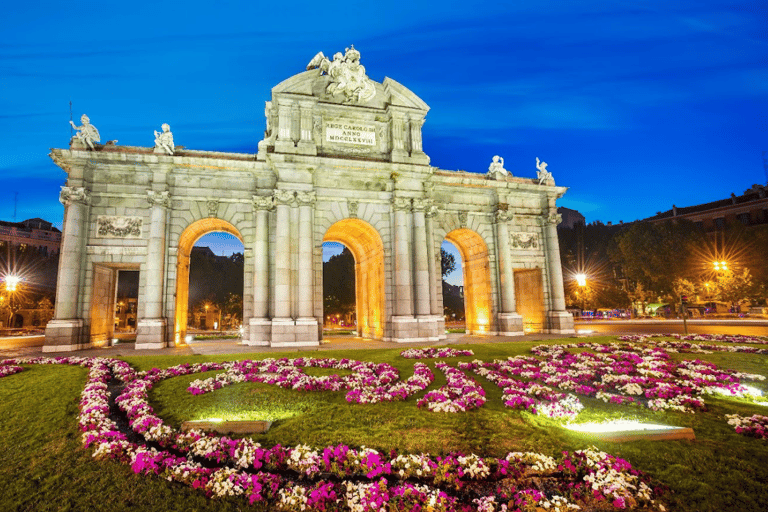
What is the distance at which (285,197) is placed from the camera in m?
23.7

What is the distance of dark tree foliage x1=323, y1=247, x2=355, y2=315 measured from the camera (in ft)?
206

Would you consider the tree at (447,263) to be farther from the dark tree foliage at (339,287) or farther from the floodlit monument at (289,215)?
the floodlit monument at (289,215)

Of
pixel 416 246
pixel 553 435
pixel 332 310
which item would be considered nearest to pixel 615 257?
pixel 332 310

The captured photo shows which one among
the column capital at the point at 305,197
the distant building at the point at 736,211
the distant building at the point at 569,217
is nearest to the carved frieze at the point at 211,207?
the column capital at the point at 305,197

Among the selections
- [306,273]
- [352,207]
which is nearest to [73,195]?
[306,273]

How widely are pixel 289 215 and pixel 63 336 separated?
44.9 ft

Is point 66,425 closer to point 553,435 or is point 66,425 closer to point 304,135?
point 553,435

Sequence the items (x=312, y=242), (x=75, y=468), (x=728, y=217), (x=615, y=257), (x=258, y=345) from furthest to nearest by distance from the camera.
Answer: (x=728, y=217), (x=615, y=257), (x=312, y=242), (x=258, y=345), (x=75, y=468)

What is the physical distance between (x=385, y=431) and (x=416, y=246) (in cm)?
1825

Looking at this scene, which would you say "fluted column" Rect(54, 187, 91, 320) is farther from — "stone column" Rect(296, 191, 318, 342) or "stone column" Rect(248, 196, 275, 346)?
"stone column" Rect(296, 191, 318, 342)

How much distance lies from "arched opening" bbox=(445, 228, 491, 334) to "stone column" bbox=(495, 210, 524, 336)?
989mm

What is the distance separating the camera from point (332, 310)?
63.7 m

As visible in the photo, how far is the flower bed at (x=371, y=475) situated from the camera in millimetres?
5289

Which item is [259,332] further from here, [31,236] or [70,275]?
[31,236]
